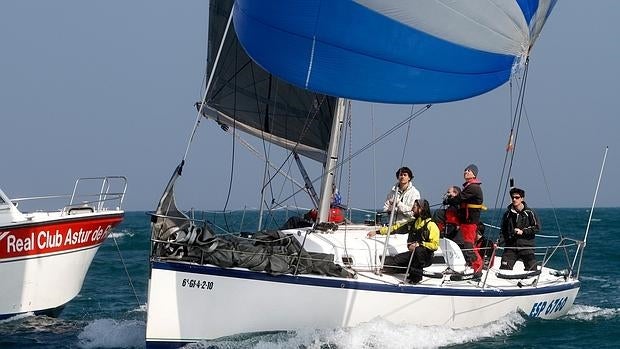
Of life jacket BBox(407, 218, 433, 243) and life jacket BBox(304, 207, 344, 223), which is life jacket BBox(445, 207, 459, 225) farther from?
life jacket BBox(304, 207, 344, 223)

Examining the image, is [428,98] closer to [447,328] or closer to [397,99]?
[397,99]

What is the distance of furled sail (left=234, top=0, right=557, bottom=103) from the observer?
12141 mm

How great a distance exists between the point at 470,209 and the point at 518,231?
3.01ft

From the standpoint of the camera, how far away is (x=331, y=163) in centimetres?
1429

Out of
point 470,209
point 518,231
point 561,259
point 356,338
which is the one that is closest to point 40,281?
point 356,338

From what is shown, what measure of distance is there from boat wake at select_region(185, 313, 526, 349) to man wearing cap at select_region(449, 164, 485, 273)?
165 centimetres

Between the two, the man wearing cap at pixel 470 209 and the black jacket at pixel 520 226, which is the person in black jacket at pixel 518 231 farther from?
the man wearing cap at pixel 470 209

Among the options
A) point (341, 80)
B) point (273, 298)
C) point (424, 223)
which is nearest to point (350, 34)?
point (341, 80)

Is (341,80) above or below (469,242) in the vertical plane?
above

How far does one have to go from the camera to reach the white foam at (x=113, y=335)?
44.4 feet

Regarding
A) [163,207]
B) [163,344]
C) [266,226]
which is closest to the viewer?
[163,344]

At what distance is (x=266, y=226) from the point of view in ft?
53.8

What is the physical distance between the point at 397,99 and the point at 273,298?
9.92 feet

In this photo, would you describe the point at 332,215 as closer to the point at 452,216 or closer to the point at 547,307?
the point at 452,216
